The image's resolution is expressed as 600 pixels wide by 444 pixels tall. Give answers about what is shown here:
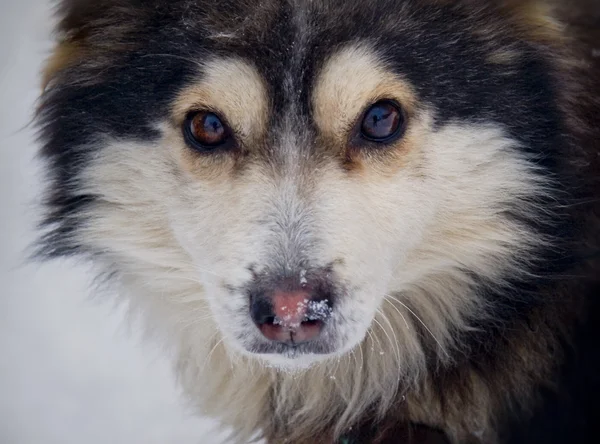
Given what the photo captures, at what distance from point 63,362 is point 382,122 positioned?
2123 mm

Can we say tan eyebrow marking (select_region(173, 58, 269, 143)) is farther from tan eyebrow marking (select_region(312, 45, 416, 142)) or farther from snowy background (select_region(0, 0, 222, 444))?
snowy background (select_region(0, 0, 222, 444))

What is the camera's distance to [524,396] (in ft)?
6.81

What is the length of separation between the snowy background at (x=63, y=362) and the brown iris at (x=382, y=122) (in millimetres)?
1492

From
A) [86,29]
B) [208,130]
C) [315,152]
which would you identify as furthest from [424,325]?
[86,29]

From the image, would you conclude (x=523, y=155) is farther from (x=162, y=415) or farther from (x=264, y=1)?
(x=162, y=415)

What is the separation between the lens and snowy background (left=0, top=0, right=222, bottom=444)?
319cm

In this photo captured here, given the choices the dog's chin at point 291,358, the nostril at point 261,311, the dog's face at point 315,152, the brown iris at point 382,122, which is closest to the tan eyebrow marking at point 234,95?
the dog's face at point 315,152

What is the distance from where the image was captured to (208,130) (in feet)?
6.37

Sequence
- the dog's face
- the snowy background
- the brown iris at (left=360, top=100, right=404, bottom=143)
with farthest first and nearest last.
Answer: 1. the snowy background
2. the brown iris at (left=360, top=100, right=404, bottom=143)
3. the dog's face

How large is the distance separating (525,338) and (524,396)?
6.1 inches

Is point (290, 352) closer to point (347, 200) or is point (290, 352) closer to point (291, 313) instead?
point (291, 313)

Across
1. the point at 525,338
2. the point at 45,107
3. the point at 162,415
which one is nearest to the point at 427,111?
the point at 525,338

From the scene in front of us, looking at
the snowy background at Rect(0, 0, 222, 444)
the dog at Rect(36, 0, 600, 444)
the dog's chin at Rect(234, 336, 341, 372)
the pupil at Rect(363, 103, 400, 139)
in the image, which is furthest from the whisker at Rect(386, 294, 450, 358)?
the snowy background at Rect(0, 0, 222, 444)

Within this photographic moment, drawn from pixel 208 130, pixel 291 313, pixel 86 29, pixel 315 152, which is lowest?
pixel 291 313
